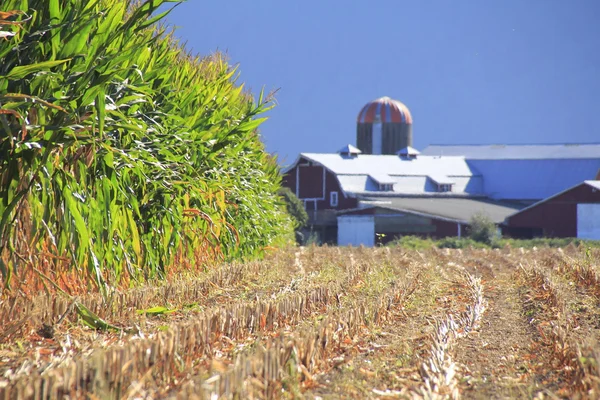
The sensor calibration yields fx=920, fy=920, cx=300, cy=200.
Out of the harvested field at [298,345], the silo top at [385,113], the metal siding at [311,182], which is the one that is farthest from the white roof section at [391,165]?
the harvested field at [298,345]

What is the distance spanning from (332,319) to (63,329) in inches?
71.8

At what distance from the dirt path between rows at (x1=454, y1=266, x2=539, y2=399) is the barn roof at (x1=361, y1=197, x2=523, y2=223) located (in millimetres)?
39025

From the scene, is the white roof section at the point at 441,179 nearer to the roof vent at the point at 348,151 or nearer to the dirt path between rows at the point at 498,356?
the roof vent at the point at 348,151

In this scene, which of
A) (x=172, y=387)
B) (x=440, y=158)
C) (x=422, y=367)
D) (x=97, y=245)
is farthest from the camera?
(x=440, y=158)

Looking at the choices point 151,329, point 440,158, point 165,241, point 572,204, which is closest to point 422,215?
point 572,204

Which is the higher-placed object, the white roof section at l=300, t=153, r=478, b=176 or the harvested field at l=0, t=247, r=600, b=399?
the white roof section at l=300, t=153, r=478, b=176

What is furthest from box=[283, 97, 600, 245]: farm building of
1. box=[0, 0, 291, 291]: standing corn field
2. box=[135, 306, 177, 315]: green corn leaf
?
box=[135, 306, 177, 315]: green corn leaf

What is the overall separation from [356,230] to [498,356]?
4606 centimetres

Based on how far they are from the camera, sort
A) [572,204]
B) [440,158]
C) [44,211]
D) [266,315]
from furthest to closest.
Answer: [440,158], [572,204], [266,315], [44,211]

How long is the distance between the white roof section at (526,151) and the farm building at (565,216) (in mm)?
18685

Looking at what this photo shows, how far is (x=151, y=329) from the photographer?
20.8 feet

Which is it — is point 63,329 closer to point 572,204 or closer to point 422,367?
point 422,367

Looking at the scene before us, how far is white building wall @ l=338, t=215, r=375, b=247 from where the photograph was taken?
169 feet

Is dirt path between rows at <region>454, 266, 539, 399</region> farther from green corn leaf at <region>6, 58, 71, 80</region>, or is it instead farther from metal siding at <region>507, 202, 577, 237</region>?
metal siding at <region>507, 202, 577, 237</region>
